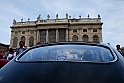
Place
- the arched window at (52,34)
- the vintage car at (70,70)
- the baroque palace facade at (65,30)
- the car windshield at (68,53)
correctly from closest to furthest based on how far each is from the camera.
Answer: the vintage car at (70,70)
the car windshield at (68,53)
the baroque palace facade at (65,30)
the arched window at (52,34)

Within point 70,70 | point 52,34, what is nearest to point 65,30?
point 52,34

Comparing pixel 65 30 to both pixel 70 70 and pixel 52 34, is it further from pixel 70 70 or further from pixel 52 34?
pixel 70 70

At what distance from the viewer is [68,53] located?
54.4 inches

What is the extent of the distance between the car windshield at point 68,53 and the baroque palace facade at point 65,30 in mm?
32942

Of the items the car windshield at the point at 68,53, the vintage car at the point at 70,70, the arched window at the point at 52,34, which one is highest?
the arched window at the point at 52,34

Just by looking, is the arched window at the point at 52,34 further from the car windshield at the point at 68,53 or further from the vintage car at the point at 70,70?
the vintage car at the point at 70,70

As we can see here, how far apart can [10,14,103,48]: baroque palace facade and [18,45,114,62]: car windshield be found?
32942 mm

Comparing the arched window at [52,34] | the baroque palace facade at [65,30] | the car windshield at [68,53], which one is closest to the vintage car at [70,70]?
the car windshield at [68,53]

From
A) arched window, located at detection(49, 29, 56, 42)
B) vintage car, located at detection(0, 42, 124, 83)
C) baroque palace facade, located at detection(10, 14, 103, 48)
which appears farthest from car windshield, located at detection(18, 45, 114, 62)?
arched window, located at detection(49, 29, 56, 42)

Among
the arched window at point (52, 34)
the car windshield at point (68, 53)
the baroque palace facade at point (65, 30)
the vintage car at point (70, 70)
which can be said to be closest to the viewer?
the vintage car at point (70, 70)

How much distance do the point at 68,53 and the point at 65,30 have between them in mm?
34519

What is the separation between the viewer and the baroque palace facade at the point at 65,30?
115 ft

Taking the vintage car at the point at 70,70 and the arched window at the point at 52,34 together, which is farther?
the arched window at the point at 52,34

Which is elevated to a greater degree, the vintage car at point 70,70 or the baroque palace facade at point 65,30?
the baroque palace facade at point 65,30
